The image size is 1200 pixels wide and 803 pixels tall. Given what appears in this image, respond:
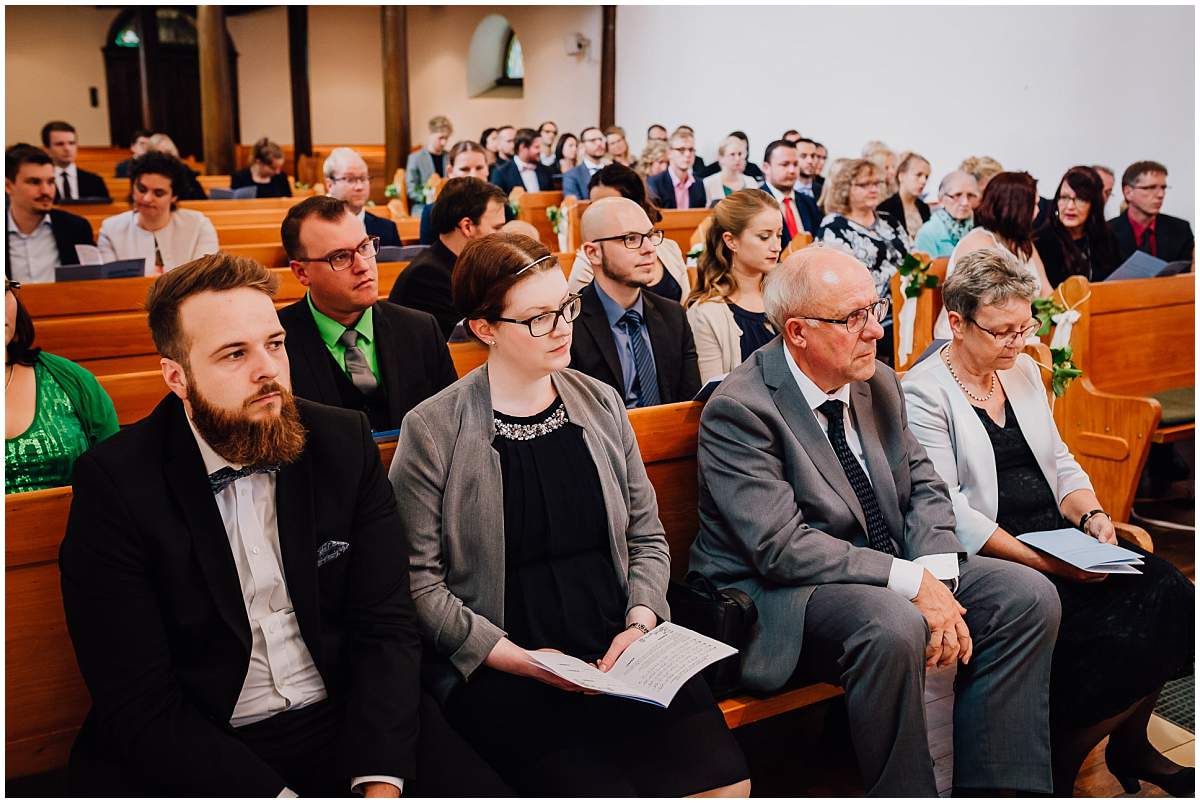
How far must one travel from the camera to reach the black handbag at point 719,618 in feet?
7.56

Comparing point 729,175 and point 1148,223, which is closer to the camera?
point 1148,223

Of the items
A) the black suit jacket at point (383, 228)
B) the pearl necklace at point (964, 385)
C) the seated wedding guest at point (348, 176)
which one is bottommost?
the pearl necklace at point (964, 385)

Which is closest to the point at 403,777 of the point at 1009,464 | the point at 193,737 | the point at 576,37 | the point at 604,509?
the point at 193,737

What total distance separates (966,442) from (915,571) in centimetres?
55

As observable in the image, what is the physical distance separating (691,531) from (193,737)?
1316 mm

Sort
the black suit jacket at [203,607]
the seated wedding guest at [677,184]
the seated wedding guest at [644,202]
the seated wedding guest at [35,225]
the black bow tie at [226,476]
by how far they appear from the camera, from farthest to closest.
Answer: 1. the seated wedding guest at [677,184]
2. the seated wedding guest at [35,225]
3. the seated wedding guest at [644,202]
4. the black bow tie at [226,476]
5. the black suit jacket at [203,607]

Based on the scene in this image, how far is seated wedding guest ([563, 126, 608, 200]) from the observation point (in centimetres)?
959

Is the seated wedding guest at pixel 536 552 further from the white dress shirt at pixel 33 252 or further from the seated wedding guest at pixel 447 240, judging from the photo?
the white dress shirt at pixel 33 252

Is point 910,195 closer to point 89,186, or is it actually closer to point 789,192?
point 789,192

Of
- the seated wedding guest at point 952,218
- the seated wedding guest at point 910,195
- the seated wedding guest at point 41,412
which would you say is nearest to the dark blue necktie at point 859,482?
the seated wedding guest at point 41,412

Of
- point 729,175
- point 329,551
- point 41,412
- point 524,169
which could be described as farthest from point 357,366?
point 524,169

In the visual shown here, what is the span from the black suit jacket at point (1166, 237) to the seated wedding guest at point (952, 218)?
4.02 feet

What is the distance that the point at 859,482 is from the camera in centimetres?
252

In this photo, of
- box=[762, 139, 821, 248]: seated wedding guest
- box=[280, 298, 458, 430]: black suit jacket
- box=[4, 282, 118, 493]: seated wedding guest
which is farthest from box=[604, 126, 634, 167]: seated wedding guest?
box=[4, 282, 118, 493]: seated wedding guest
